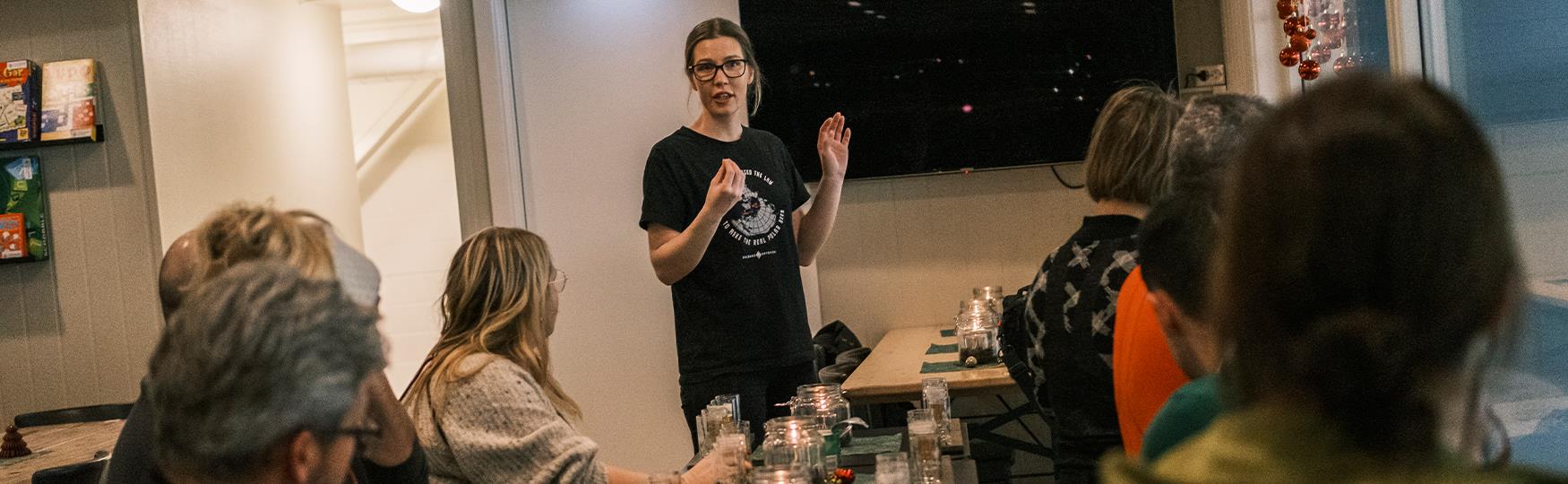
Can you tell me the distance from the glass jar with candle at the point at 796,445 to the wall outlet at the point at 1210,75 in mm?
3524

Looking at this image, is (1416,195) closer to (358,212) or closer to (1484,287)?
(1484,287)

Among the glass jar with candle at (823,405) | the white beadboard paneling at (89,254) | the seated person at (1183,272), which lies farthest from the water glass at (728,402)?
the white beadboard paneling at (89,254)

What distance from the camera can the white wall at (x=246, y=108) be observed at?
5160 mm

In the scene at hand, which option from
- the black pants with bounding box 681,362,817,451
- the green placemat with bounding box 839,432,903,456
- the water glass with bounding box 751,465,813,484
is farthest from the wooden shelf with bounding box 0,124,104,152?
the water glass with bounding box 751,465,813,484

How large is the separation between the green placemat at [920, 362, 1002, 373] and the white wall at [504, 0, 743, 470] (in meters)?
1.69

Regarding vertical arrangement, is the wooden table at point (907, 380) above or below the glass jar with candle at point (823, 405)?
below

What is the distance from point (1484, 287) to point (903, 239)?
4.95 meters

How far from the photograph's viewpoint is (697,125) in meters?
3.59

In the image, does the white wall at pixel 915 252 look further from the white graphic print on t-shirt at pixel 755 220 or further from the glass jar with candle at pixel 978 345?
the white graphic print on t-shirt at pixel 755 220

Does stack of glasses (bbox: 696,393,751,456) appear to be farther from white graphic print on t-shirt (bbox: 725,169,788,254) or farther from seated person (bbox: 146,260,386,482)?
seated person (bbox: 146,260,386,482)

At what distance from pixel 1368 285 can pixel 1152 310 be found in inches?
37.8

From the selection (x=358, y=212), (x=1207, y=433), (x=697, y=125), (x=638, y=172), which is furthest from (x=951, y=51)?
(x=1207, y=433)

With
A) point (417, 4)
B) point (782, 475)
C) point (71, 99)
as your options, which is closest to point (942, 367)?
point (782, 475)

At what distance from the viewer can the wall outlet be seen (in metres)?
5.44
